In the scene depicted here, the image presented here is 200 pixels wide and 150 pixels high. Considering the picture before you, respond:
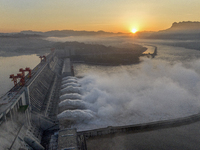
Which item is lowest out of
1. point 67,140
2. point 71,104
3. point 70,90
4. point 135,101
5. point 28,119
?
point 135,101

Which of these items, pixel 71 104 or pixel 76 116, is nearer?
pixel 76 116

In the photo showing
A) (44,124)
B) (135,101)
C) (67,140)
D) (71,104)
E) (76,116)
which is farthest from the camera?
(135,101)

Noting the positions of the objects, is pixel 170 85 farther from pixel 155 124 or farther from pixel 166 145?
pixel 166 145

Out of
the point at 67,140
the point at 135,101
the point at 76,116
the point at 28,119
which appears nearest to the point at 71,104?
the point at 76,116

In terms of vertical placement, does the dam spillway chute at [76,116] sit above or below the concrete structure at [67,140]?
below

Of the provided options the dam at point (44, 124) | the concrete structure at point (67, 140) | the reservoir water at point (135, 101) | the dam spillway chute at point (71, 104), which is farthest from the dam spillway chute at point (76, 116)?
the concrete structure at point (67, 140)

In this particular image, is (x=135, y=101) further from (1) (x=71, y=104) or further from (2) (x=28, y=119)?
(2) (x=28, y=119)

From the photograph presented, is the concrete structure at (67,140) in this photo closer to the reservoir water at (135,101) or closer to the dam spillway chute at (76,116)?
the reservoir water at (135,101)

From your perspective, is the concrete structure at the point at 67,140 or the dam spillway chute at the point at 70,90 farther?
the dam spillway chute at the point at 70,90

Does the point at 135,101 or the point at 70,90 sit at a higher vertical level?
the point at 70,90

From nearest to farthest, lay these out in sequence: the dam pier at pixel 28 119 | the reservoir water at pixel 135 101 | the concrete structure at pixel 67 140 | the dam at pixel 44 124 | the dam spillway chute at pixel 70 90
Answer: the concrete structure at pixel 67 140 < the dam pier at pixel 28 119 < the dam at pixel 44 124 < the reservoir water at pixel 135 101 < the dam spillway chute at pixel 70 90

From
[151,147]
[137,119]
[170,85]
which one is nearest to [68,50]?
[170,85]
